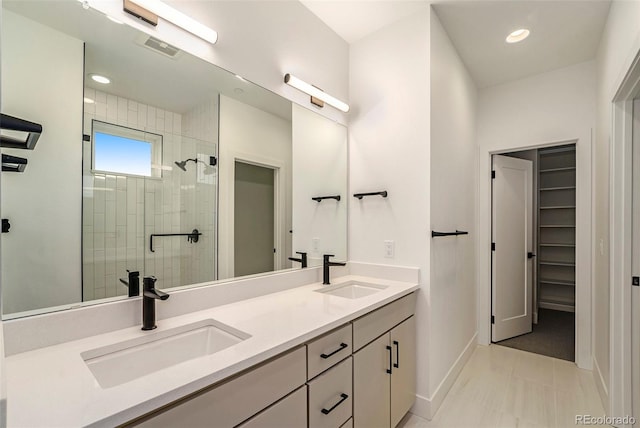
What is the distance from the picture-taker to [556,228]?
4.34m

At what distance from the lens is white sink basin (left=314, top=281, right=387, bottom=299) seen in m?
2.02

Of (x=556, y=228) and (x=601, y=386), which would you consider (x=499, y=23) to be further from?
(x=556, y=228)

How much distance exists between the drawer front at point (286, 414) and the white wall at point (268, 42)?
1549 mm

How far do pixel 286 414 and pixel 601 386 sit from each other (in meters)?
2.47

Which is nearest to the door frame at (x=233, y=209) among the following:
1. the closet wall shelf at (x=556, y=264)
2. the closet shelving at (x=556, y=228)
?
Result: the closet shelving at (x=556, y=228)

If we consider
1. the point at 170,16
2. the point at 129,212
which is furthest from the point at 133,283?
the point at 170,16

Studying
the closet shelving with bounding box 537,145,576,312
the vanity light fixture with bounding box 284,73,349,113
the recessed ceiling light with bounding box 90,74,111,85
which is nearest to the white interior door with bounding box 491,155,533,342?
the closet shelving with bounding box 537,145,576,312

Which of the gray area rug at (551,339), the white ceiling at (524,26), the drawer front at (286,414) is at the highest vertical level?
the white ceiling at (524,26)

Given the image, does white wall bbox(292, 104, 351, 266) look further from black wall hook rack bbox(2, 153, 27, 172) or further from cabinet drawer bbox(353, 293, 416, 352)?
black wall hook rack bbox(2, 153, 27, 172)

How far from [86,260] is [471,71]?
3.34 m

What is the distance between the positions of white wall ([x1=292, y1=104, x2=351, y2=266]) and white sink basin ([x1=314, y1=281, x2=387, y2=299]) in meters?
0.24

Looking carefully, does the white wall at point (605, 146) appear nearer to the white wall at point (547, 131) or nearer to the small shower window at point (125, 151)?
the white wall at point (547, 131)

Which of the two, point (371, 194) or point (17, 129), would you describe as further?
point (371, 194)

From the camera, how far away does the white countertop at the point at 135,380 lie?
0.69 m
